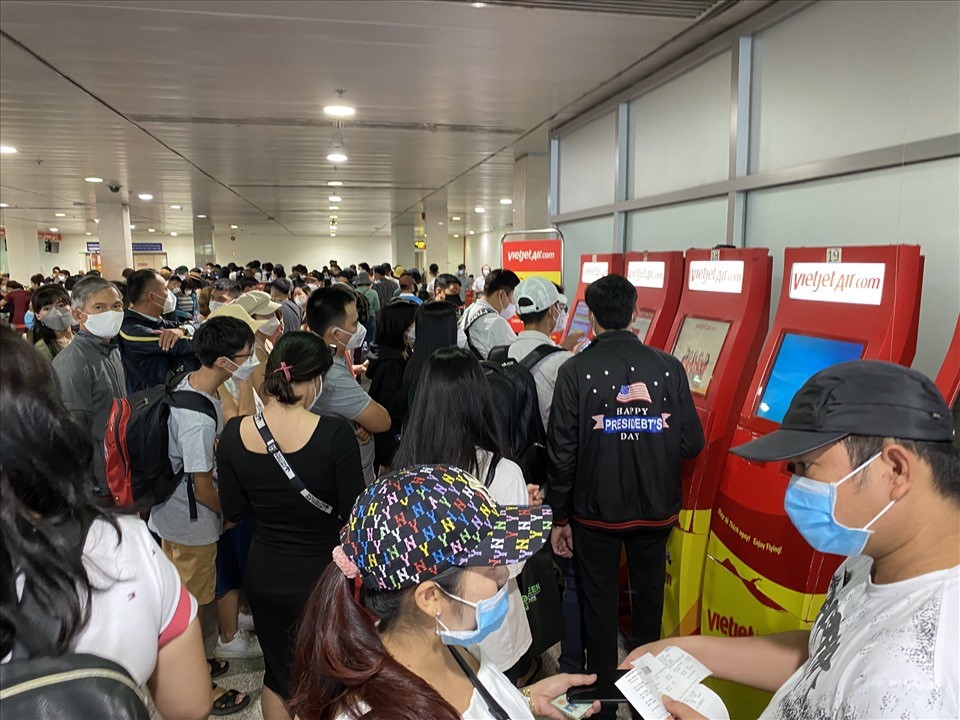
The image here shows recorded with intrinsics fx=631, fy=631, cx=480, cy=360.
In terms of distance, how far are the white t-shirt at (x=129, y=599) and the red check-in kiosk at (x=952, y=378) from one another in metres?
1.96

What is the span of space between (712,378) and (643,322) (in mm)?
763

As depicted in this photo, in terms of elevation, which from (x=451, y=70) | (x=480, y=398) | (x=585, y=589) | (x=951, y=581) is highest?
(x=451, y=70)

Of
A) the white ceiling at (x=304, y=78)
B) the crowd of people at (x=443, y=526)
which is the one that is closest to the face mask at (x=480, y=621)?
the crowd of people at (x=443, y=526)

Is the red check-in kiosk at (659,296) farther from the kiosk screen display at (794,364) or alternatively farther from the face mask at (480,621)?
the face mask at (480,621)

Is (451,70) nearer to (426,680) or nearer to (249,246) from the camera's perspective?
(426,680)

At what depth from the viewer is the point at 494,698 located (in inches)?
46.6

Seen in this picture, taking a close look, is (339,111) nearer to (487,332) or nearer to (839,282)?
(487,332)

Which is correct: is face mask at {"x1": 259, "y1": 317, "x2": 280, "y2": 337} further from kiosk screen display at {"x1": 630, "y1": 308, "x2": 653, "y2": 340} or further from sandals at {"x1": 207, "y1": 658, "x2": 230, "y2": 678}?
kiosk screen display at {"x1": 630, "y1": 308, "x2": 653, "y2": 340}

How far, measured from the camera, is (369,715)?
0.96 metres

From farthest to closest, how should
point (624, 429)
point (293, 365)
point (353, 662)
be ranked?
point (624, 429) → point (293, 365) → point (353, 662)

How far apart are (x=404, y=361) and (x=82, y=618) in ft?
9.59

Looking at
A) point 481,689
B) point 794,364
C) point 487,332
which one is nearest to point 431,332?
point 487,332

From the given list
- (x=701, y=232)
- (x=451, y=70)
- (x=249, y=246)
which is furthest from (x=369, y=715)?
(x=249, y=246)

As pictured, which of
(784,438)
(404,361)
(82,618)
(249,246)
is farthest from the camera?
(249,246)
